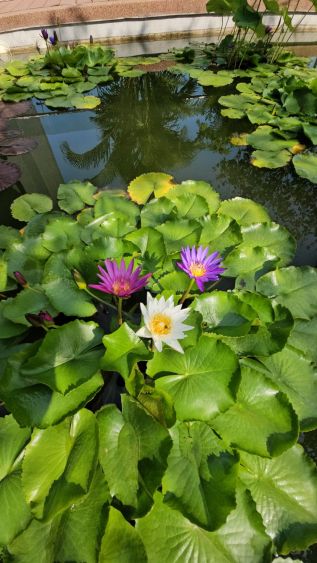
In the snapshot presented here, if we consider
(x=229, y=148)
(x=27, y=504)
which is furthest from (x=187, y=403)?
(x=229, y=148)

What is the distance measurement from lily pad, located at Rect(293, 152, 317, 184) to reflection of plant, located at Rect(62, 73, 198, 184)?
111cm

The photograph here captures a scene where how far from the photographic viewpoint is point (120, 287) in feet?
3.83

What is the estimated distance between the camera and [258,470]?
1226mm

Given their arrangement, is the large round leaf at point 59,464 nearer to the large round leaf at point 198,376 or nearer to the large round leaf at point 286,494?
the large round leaf at point 198,376

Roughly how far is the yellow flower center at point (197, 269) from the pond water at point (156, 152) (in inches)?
52.2

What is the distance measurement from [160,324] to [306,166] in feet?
8.62

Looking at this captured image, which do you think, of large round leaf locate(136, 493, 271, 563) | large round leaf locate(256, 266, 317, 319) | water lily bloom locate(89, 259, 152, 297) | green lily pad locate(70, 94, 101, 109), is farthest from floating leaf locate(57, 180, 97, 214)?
green lily pad locate(70, 94, 101, 109)

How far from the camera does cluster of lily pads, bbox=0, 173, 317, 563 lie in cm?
104

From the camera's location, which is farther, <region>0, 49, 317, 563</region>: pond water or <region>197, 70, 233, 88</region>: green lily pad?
<region>197, 70, 233, 88</region>: green lily pad

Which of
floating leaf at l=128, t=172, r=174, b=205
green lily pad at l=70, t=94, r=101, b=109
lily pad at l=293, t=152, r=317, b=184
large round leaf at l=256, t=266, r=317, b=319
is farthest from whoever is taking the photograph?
green lily pad at l=70, t=94, r=101, b=109

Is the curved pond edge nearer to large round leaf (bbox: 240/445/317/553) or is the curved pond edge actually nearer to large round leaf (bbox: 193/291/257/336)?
large round leaf (bbox: 193/291/257/336)

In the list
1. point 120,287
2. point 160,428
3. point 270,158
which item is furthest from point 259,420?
point 270,158

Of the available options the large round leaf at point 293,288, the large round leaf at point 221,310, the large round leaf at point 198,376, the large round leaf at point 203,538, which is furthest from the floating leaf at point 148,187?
the large round leaf at point 203,538

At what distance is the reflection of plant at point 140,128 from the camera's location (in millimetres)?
3338
